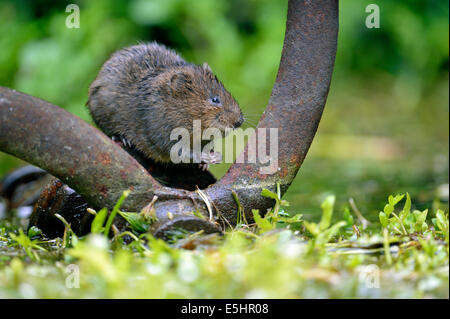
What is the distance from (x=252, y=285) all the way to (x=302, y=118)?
114 centimetres

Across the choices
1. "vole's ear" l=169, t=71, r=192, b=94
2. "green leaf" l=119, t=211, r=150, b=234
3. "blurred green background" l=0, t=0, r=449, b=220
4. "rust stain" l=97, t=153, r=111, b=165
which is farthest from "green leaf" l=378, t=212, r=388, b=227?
"blurred green background" l=0, t=0, r=449, b=220

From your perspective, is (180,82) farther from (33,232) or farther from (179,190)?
(33,232)

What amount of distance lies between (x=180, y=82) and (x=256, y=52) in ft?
15.1

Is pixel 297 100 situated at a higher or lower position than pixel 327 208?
higher

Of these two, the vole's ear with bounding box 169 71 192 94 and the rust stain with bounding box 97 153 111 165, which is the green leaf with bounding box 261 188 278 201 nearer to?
the rust stain with bounding box 97 153 111 165

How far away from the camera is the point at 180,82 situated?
392 centimetres

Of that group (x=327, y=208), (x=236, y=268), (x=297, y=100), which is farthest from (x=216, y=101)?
(x=236, y=268)

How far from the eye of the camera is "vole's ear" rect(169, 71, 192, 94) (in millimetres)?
3896

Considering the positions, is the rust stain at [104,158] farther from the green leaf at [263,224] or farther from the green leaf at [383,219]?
the green leaf at [383,219]

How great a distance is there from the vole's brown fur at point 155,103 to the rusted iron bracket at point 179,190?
0.94 meters

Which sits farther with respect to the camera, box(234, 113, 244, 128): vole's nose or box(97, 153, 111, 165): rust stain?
box(234, 113, 244, 128): vole's nose

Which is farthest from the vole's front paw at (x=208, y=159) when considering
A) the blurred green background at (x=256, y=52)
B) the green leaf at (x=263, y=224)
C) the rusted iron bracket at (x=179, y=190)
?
the blurred green background at (x=256, y=52)

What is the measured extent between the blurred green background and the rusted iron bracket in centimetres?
437
